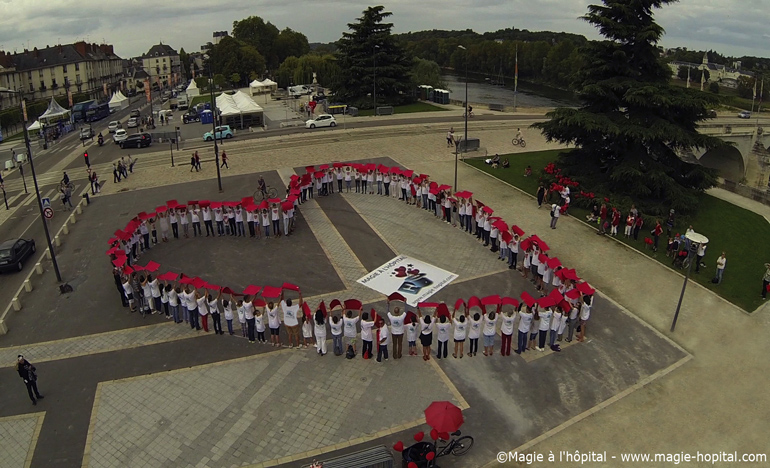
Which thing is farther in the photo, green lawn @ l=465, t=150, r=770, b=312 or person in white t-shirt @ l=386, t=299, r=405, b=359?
green lawn @ l=465, t=150, r=770, b=312

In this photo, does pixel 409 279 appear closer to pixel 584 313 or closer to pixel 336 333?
pixel 336 333

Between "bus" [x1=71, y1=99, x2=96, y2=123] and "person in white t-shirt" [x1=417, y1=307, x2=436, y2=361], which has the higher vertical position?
"bus" [x1=71, y1=99, x2=96, y2=123]

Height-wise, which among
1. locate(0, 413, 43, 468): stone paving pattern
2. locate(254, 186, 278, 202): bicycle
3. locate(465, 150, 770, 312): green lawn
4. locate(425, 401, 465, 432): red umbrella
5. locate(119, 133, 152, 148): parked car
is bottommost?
locate(0, 413, 43, 468): stone paving pattern

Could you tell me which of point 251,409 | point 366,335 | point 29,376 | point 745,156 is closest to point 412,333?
point 366,335

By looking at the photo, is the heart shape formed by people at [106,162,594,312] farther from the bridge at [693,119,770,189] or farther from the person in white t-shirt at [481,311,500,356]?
the bridge at [693,119,770,189]

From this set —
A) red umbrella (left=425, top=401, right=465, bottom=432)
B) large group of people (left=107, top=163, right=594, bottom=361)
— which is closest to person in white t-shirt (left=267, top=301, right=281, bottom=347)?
large group of people (left=107, top=163, right=594, bottom=361)

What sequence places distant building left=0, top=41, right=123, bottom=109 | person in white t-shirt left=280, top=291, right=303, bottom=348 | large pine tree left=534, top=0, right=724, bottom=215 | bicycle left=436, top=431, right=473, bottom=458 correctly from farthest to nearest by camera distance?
distant building left=0, top=41, right=123, bottom=109 < large pine tree left=534, top=0, right=724, bottom=215 < person in white t-shirt left=280, top=291, right=303, bottom=348 < bicycle left=436, top=431, right=473, bottom=458
